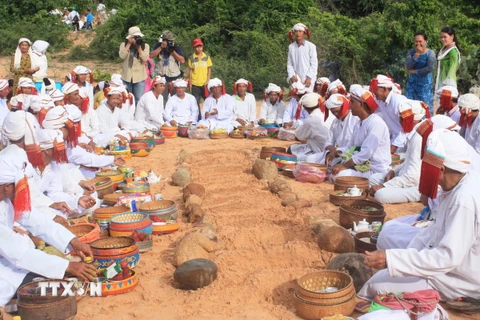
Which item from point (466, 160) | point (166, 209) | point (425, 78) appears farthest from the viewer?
point (425, 78)

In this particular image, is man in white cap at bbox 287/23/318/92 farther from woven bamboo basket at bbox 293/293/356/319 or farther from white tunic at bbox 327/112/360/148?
woven bamboo basket at bbox 293/293/356/319

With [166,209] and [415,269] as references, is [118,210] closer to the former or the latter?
[166,209]

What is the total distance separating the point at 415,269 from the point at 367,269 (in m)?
0.86

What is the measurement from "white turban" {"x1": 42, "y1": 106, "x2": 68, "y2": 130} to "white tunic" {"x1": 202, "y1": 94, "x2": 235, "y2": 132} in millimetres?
6870

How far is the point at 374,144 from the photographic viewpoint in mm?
8734

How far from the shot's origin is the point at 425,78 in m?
12.2

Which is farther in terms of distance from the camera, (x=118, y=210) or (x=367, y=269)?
(x=118, y=210)

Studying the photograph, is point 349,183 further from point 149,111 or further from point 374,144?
point 149,111

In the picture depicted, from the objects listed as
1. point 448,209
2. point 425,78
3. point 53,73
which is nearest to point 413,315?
point 448,209

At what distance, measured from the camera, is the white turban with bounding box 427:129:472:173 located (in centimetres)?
429

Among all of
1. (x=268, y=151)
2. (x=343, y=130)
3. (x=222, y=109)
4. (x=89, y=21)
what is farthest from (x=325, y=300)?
(x=89, y=21)

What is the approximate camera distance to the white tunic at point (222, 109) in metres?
14.0

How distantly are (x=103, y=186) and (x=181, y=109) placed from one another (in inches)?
249

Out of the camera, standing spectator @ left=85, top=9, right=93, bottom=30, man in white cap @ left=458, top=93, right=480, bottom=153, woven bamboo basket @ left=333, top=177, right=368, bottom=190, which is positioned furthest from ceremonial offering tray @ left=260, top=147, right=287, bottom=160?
standing spectator @ left=85, top=9, right=93, bottom=30
